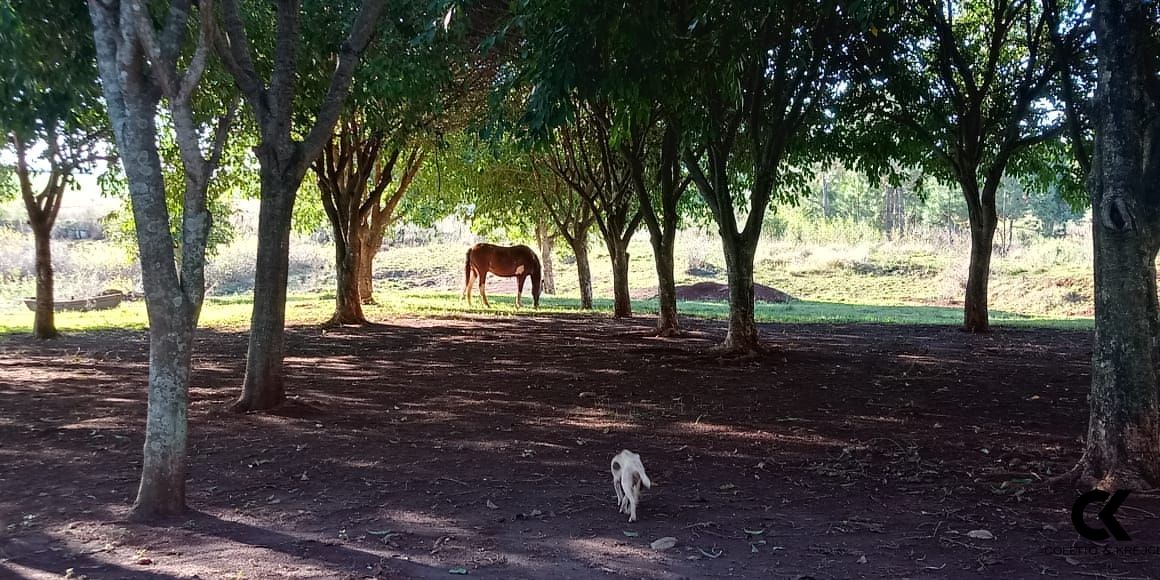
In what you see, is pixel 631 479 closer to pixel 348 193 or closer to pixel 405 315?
pixel 348 193

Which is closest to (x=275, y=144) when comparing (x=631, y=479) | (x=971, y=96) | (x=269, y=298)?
(x=269, y=298)

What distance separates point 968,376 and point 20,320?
2200 cm

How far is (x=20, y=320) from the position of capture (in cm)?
2019

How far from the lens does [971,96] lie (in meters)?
15.0

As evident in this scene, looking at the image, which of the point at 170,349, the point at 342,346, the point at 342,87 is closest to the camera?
the point at 170,349

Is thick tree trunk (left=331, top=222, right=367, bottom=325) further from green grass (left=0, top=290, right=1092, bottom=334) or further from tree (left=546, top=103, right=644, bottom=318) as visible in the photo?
tree (left=546, top=103, right=644, bottom=318)

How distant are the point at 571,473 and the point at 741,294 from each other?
6.66 metres

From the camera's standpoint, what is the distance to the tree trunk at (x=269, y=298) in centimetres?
725

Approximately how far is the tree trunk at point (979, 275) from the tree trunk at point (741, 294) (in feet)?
22.1

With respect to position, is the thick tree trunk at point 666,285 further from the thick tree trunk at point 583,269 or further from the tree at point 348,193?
the thick tree trunk at point 583,269

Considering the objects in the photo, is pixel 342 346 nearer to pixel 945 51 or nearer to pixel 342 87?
pixel 342 87

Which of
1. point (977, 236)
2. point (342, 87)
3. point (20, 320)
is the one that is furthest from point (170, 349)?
point (20, 320)

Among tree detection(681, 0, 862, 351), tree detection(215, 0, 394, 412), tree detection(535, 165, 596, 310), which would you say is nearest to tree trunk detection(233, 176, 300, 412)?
tree detection(215, 0, 394, 412)

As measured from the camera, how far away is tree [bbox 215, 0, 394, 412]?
7004mm
